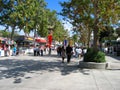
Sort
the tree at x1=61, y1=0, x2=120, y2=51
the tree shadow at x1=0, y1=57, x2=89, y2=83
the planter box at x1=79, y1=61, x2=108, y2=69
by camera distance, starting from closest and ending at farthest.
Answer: the tree shadow at x1=0, y1=57, x2=89, y2=83, the planter box at x1=79, y1=61, x2=108, y2=69, the tree at x1=61, y1=0, x2=120, y2=51

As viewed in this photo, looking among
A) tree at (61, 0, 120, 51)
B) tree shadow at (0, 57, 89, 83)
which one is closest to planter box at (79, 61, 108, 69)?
tree shadow at (0, 57, 89, 83)

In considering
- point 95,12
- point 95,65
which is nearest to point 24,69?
point 95,65

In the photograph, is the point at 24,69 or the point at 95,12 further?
the point at 95,12

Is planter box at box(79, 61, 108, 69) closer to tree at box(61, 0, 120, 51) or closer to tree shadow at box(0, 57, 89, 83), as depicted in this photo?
tree shadow at box(0, 57, 89, 83)

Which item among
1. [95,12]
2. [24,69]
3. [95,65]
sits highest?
[95,12]

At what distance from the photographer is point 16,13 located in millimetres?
38219

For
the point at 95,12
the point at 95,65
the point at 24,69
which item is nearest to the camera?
the point at 24,69

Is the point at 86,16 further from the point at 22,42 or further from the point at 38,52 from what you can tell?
the point at 22,42

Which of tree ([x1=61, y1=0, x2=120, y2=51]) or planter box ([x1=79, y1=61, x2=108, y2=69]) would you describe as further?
tree ([x1=61, y1=0, x2=120, y2=51])

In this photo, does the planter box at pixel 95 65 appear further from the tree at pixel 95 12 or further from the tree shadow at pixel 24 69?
the tree at pixel 95 12

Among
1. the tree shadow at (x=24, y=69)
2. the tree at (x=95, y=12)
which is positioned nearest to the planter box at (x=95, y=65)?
the tree shadow at (x=24, y=69)

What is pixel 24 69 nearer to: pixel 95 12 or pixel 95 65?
pixel 95 65

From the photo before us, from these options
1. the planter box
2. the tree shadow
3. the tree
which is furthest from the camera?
the tree

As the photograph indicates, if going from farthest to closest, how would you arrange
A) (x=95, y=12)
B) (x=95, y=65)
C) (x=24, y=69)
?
(x=95, y=12) < (x=95, y=65) < (x=24, y=69)
